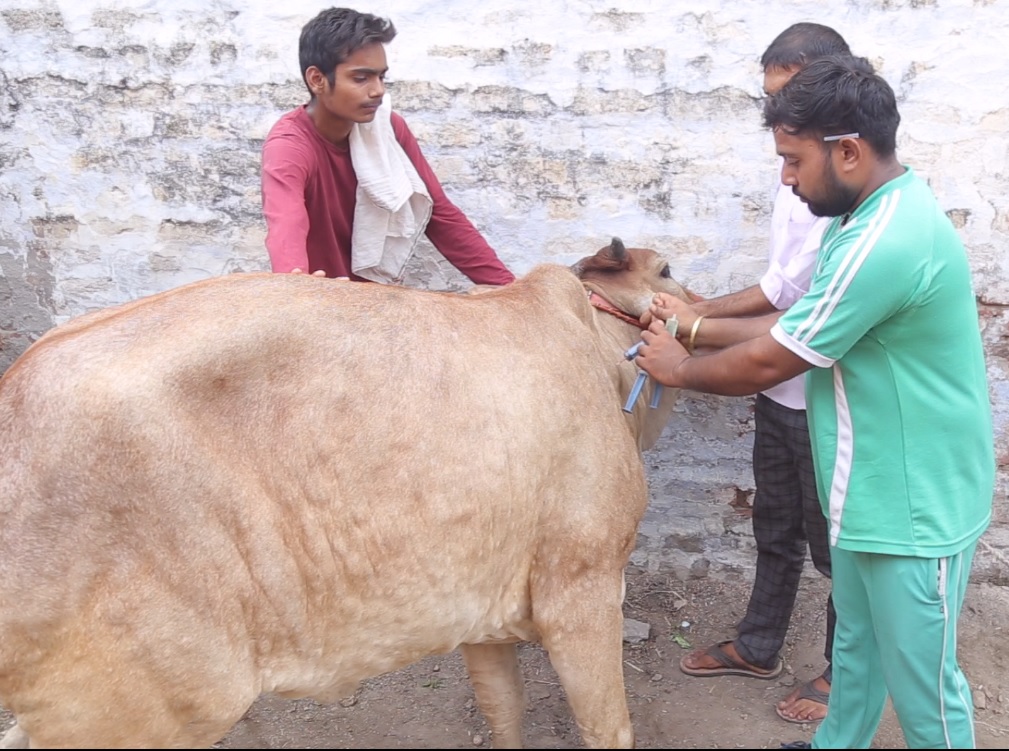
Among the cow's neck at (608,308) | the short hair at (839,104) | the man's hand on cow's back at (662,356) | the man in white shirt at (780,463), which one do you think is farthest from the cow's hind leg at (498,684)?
the short hair at (839,104)

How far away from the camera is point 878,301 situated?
2.54 m

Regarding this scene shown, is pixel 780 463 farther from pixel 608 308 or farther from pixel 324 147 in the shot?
pixel 324 147

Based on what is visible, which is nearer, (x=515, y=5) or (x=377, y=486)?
(x=377, y=486)

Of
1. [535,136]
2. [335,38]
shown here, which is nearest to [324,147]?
[335,38]

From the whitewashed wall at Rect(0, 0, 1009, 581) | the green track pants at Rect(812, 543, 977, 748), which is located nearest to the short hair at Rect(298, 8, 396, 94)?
the whitewashed wall at Rect(0, 0, 1009, 581)

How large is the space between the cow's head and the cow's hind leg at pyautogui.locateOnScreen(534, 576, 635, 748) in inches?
42.0

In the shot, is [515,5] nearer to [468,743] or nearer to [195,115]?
[195,115]

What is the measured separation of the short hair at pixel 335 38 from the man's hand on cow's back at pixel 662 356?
4.88 ft

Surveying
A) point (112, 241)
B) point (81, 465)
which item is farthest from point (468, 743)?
point (112, 241)

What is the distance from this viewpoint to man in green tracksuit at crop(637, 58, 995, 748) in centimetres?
257

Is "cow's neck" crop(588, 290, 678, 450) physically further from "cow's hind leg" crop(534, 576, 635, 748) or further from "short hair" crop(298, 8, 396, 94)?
"short hair" crop(298, 8, 396, 94)

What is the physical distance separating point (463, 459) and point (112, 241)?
8.96 feet

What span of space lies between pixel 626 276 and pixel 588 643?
139cm

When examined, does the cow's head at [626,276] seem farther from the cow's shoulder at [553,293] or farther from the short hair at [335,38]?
the short hair at [335,38]
